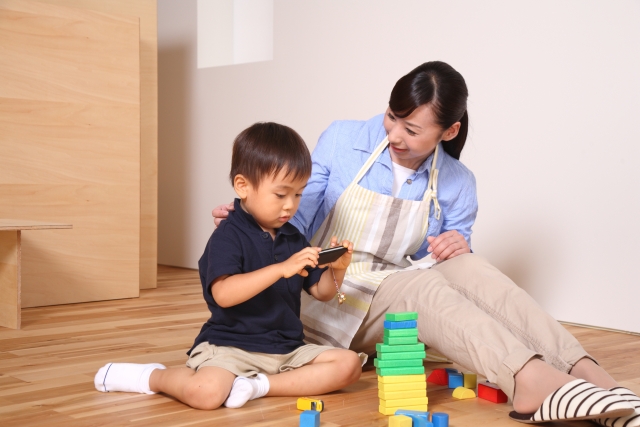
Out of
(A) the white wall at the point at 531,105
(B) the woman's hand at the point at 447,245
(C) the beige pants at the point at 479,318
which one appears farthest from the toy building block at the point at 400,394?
(A) the white wall at the point at 531,105

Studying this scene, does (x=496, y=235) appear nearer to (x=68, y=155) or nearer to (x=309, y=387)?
(x=309, y=387)

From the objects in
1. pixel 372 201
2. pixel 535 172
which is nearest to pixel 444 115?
pixel 372 201

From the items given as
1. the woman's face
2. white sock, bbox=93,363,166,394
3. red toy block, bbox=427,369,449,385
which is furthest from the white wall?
white sock, bbox=93,363,166,394

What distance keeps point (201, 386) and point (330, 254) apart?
1.12 ft

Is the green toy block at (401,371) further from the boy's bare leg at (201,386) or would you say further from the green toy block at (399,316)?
the boy's bare leg at (201,386)

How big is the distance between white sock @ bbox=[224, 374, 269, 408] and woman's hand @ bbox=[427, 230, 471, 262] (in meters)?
0.51

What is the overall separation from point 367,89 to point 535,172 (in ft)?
2.68

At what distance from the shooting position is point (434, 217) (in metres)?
1.74

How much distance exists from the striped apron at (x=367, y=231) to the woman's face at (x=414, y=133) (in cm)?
6

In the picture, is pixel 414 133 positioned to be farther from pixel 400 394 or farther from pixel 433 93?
pixel 400 394

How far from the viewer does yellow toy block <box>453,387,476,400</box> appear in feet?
4.83

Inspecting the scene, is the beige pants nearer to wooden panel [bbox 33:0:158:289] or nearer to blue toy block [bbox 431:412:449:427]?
blue toy block [bbox 431:412:449:427]

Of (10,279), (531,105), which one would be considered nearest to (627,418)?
(531,105)

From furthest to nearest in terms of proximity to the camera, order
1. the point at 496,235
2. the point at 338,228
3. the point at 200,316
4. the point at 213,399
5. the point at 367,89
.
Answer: the point at 367,89 → the point at 496,235 → the point at 200,316 → the point at 338,228 → the point at 213,399
